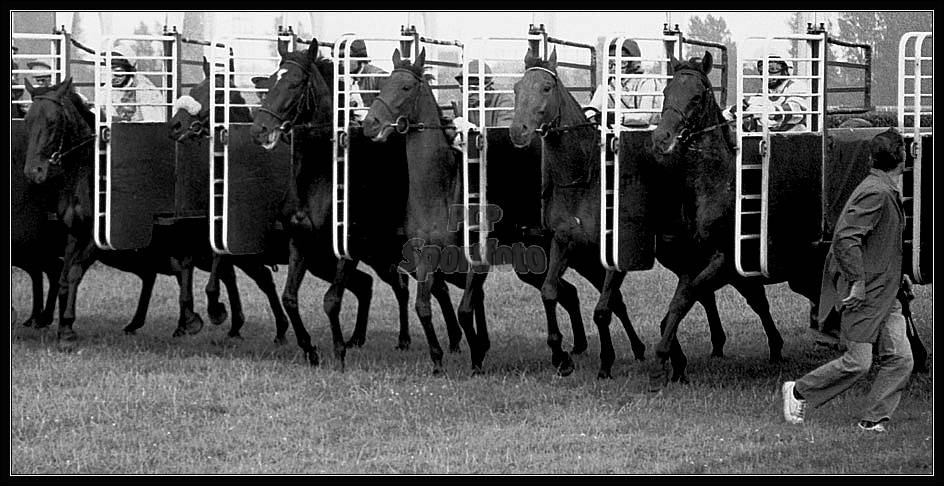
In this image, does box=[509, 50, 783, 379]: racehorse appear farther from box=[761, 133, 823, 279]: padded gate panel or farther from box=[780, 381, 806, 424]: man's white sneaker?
box=[780, 381, 806, 424]: man's white sneaker

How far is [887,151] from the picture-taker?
338 inches

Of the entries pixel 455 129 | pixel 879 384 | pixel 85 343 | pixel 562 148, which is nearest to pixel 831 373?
pixel 879 384

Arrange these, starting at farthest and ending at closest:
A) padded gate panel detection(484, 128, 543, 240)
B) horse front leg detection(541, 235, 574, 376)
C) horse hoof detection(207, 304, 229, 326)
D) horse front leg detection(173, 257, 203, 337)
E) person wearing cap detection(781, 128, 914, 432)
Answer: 1. horse hoof detection(207, 304, 229, 326)
2. horse front leg detection(173, 257, 203, 337)
3. padded gate panel detection(484, 128, 543, 240)
4. horse front leg detection(541, 235, 574, 376)
5. person wearing cap detection(781, 128, 914, 432)

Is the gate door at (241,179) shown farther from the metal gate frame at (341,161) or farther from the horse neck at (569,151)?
the horse neck at (569,151)

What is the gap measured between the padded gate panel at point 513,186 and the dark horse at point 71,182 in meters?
3.29

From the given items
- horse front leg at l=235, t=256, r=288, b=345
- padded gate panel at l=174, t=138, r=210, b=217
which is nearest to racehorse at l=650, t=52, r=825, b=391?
horse front leg at l=235, t=256, r=288, b=345

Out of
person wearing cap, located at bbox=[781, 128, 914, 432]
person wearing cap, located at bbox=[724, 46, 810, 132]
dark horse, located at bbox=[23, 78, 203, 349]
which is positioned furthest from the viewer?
dark horse, located at bbox=[23, 78, 203, 349]

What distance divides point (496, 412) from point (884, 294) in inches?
103

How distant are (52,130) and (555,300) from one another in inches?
187

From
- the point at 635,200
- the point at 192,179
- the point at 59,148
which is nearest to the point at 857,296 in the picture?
the point at 635,200

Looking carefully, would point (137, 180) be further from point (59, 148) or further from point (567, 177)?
point (567, 177)

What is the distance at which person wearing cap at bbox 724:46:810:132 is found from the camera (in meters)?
10.8

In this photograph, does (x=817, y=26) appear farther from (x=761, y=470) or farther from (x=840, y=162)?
(x=761, y=470)

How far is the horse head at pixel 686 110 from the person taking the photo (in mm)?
9891
